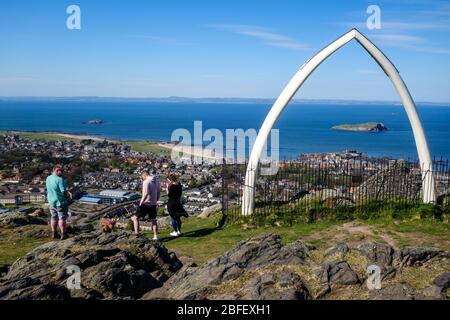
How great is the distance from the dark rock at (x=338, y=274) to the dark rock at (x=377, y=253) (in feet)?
2.32

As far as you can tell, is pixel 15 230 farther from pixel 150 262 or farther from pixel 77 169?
pixel 77 169

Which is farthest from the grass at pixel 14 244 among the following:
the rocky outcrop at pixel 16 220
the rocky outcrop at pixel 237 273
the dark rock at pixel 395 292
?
the dark rock at pixel 395 292

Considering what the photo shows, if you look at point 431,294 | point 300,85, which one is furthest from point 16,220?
point 431,294

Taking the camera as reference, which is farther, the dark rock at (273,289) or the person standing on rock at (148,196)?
the person standing on rock at (148,196)

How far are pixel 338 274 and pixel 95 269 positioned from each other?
4.12m

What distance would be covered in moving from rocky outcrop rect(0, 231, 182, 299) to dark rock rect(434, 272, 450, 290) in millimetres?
4605

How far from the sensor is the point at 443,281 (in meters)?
6.59

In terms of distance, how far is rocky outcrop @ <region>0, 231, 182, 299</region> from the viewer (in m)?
6.60

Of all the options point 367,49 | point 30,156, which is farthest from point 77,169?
point 367,49

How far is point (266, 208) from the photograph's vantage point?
15.1 meters

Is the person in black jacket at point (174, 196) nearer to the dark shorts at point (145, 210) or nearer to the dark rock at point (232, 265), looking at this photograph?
the dark shorts at point (145, 210)

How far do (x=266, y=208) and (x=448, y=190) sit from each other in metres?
6.61

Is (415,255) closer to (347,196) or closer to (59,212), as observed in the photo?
(347,196)

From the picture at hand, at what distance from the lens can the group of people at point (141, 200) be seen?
10.9 meters
